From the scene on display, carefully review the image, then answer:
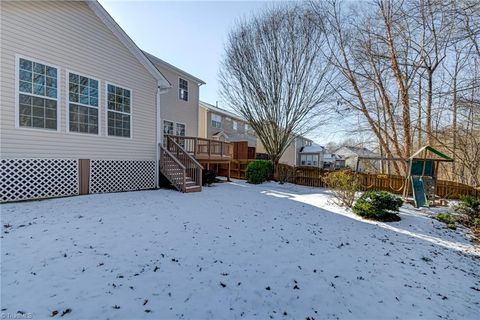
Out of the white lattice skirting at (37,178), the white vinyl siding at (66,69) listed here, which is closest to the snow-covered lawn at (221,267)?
the white lattice skirting at (37,178)

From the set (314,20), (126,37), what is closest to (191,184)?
(126,37)

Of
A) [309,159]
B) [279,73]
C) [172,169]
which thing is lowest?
[172,169]

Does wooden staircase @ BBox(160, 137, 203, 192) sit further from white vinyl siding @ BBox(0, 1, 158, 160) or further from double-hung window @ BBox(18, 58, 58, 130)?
double-hung window @ BBox(18, 58, 58, 130)

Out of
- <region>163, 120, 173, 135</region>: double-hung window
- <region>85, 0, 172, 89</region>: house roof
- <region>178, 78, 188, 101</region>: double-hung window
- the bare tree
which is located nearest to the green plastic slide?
the bare tree

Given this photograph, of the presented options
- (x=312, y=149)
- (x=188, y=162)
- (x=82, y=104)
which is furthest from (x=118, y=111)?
(x=312, y=149)

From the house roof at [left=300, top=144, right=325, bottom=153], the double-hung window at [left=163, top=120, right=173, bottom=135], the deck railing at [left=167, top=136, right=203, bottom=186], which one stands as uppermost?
the double-hung window at [left=163, top=120, right=173, bottom=135]

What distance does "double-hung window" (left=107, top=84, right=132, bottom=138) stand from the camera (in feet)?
27.5

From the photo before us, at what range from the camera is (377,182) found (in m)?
11.8

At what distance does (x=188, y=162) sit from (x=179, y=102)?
6.21m

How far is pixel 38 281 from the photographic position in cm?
271

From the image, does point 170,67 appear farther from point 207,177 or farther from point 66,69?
point 66,69

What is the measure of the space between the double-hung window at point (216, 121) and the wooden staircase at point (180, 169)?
37.3ft

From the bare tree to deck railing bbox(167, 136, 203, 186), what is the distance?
5.87 meters

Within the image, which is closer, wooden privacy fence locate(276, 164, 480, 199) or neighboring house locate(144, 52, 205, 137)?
wooden privacy fence locate(276, 164, 480, 199)
